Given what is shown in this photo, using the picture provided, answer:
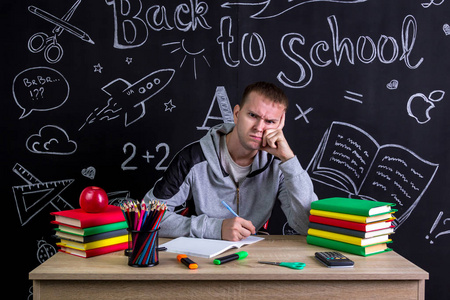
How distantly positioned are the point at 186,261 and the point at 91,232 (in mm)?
372

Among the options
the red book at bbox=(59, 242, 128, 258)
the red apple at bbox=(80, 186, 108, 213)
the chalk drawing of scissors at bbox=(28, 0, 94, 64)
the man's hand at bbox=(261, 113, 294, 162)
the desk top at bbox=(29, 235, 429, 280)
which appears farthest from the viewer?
the chalk drawing of scissors at bbox=(28, 0, 94, 64)

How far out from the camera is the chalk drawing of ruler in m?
2.52

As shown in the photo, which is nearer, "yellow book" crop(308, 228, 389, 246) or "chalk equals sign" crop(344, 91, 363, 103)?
"yellow book" crop(308, 228, 389, 246)

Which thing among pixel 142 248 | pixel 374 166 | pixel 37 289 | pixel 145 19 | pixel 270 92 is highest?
pixel 145 19

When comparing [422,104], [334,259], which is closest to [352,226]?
[334,259]

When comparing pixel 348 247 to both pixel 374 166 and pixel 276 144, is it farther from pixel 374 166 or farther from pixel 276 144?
pixel 374 166

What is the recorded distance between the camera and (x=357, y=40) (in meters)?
2.56

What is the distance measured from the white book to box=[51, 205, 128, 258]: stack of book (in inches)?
7.1

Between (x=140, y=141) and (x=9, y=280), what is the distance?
120 centimetres

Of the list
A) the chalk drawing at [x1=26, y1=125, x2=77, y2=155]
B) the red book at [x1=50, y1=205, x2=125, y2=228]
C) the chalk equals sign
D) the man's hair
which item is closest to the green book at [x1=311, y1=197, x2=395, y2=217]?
the man's hair

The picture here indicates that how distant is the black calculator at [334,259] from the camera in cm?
127

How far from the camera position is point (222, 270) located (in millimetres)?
1225

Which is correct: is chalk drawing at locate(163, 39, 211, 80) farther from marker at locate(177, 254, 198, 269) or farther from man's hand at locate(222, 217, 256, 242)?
marker at locate(177, 254, 198, 269)

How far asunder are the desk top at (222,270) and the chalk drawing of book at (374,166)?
1.22 m
